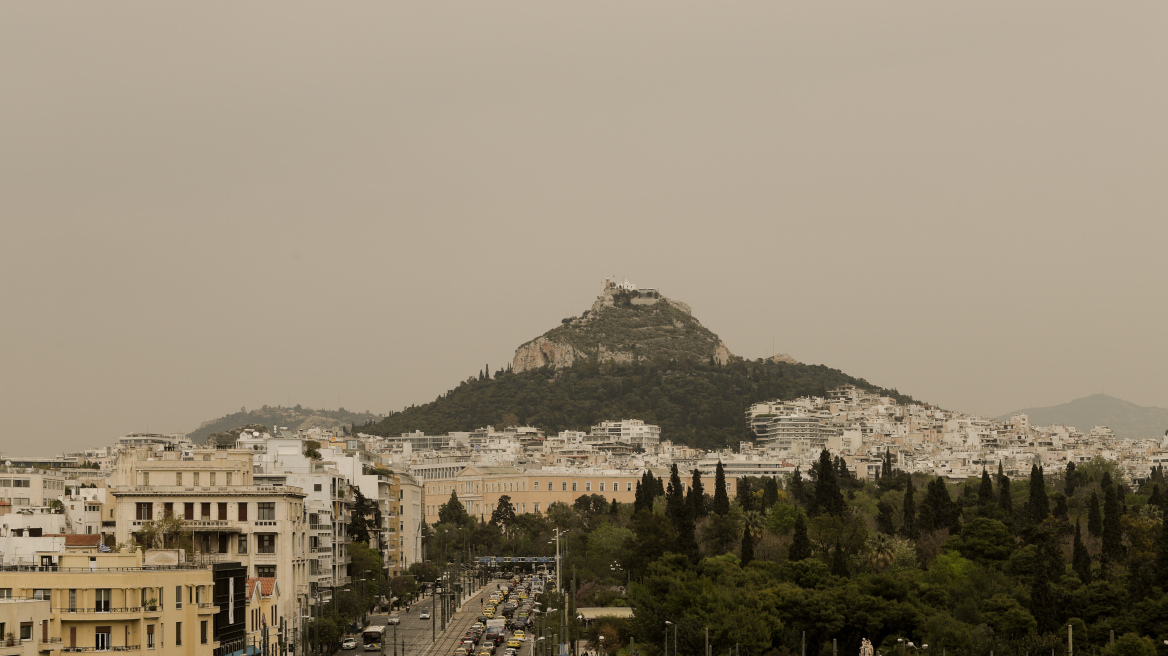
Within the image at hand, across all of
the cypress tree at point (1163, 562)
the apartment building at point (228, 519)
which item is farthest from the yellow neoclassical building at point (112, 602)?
the cypress tree at point (1163, 562)

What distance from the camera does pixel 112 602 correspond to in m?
73.6

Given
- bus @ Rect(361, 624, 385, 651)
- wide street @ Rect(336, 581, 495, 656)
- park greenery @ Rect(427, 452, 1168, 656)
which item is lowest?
wide street @ Rect(336, 581, 495, 656)

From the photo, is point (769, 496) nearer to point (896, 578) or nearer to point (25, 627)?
point (896, 578)

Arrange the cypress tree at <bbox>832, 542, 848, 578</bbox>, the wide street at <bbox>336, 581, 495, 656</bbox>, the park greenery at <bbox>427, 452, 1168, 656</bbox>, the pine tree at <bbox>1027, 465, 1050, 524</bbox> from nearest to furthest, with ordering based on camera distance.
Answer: the park greenery at <bbox>427, 452, 1168, 656</bbox>, the cypress tree at <bbox>832, 542, 848, 578</bbox>, the wide street at <bbox>336, 581, 495, 656</bbox>, the pine tree at <bbox>1027, 465, 1050, 524</bbox>

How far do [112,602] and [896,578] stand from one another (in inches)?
2017

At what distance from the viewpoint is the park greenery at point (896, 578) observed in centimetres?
9662

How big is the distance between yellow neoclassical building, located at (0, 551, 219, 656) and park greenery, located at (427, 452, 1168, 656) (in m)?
34.1

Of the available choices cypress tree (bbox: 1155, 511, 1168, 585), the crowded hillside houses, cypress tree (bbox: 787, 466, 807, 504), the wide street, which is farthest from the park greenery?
cypress tree (bbox: 787, 466, 807, 504)

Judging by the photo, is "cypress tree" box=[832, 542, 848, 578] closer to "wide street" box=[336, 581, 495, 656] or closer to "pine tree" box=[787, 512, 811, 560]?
"pine tree" box=[787, 512, 811, 560]

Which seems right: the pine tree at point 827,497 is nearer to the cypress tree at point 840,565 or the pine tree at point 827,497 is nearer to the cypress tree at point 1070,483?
the cypress tree at point 840,565

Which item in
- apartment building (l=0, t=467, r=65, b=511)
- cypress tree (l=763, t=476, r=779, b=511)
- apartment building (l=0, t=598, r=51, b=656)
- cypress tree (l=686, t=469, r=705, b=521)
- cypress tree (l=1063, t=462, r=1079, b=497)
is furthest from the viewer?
cypress tree (l=1063, t=462, r=1079, b=497)

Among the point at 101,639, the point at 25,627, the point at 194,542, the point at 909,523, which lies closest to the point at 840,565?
the point at 909,523

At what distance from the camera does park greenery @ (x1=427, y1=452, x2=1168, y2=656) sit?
9662cm

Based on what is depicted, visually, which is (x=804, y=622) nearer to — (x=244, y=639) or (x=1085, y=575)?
(x=1085, y=575)
